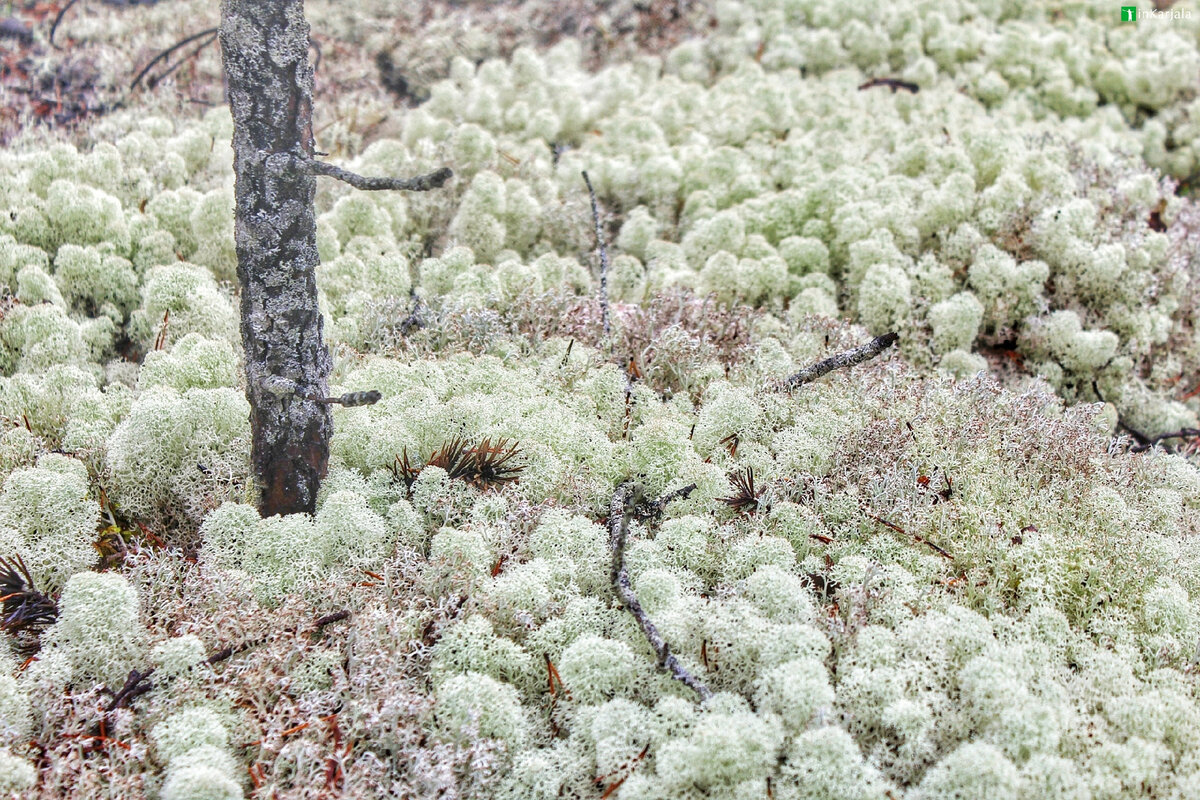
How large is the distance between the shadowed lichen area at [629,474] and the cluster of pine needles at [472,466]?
1 centimetres

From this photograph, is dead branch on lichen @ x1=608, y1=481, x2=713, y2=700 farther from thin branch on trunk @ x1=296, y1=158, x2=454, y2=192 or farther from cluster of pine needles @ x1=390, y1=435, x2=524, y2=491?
thin branch on trunk @ x1=296, y1=158, x2=454, y2=192

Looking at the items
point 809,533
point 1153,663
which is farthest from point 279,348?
point 1153,663

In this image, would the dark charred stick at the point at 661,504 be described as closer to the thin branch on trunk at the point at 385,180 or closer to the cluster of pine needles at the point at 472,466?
the cluster of pine needles at the point at 472,466

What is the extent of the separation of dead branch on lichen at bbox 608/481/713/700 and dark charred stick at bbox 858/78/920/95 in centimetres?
365

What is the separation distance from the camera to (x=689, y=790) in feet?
6.16

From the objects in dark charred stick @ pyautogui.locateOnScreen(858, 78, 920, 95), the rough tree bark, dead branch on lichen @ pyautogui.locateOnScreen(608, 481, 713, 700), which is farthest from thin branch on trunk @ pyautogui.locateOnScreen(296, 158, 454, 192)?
dark charred stick @ pyautogui.locateOnScreen(858, 78, 920, 95)

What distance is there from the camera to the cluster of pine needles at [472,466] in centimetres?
266

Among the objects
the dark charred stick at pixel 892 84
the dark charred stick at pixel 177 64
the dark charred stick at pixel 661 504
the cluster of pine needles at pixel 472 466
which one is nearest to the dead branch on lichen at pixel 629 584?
the dark charred stick at pixel 661 504

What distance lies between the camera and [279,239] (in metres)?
2.42

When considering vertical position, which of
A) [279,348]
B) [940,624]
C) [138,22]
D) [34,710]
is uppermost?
[138,22]

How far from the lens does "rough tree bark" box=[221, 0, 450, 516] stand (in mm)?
2312

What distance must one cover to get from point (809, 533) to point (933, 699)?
A: 1.97 feet

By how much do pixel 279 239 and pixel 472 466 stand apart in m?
0.82

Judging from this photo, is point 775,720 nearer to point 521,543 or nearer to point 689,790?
point 689,790
